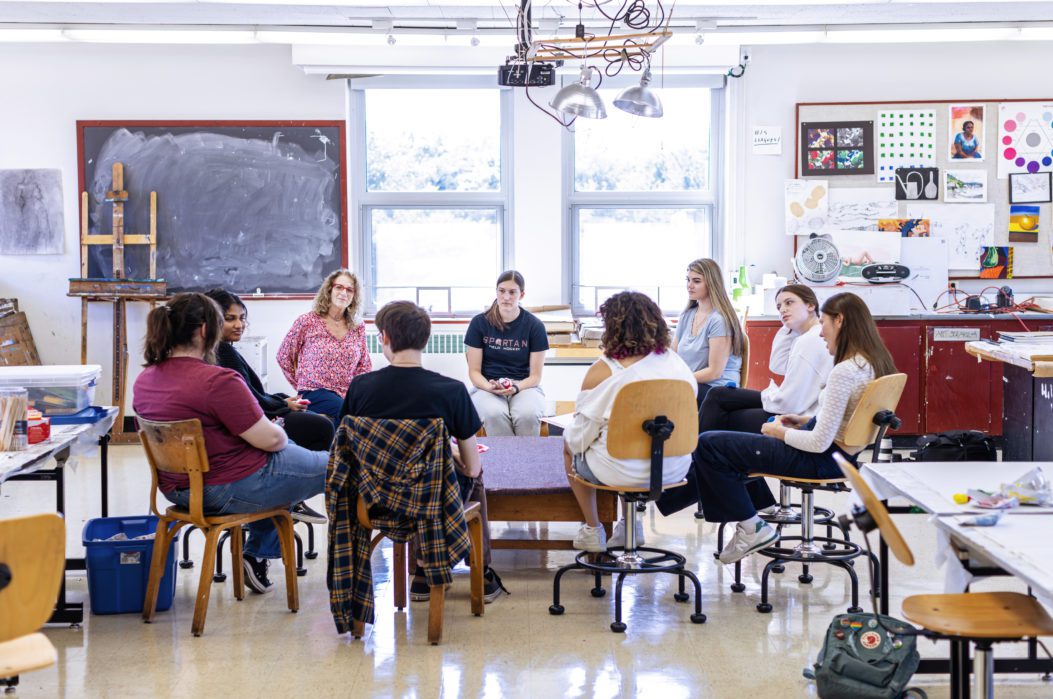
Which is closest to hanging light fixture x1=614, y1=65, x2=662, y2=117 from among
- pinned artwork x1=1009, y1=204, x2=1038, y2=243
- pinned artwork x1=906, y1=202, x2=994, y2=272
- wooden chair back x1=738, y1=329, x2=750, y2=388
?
wooden chair back x1=738, y1=329, x2=750, y2=388

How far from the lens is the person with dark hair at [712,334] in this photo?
5055 millimetres

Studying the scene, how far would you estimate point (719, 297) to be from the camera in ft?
16.7

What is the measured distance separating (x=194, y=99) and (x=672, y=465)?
4554 millimetres

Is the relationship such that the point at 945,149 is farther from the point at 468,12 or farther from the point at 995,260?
the point at 468,12

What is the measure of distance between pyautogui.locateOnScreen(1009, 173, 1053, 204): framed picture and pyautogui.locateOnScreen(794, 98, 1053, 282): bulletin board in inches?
0.9

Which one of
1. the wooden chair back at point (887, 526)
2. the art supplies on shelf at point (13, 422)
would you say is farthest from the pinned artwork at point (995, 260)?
the art supplies on shelf at point (13, 422)

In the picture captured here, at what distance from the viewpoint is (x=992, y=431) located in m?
6.67

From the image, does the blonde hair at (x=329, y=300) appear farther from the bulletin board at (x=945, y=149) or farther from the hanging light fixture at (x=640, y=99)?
the bulletin board at (x=945, y=149)

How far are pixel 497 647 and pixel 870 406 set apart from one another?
4.96 ft

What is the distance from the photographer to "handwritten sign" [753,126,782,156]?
7027mm

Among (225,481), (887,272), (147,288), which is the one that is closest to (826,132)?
(887,272)

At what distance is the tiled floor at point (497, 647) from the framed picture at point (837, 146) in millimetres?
3281

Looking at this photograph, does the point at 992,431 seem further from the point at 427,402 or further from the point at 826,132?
the point at 427,402

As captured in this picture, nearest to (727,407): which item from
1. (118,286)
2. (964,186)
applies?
(964,186)
